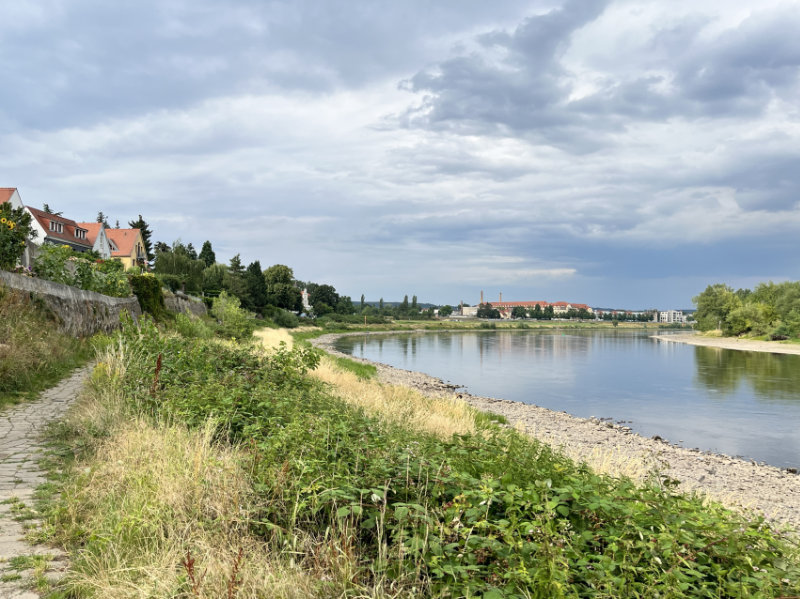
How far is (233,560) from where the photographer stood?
10.9 feet

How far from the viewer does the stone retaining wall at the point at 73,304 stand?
42.8 feet

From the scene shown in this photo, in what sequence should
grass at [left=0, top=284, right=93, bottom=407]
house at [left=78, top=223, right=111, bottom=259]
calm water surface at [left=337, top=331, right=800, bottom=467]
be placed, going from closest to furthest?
1. grass at [left=0, top=284, right=93, bottom=407]
2. calm water surface at [left=337, top=331, right=800, bottom=467]
3. house at [left=78, top=223, right=111, bottom=259]

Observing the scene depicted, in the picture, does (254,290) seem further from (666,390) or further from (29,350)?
(29,350)

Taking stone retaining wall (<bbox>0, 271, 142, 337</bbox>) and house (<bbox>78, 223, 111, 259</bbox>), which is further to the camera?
house (<bbox>78, 223, 111, 259</bbox>)

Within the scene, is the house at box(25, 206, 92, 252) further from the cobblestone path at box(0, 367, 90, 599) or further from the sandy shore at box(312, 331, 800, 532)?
the sandy shore at box(312, 331, 800, 532)

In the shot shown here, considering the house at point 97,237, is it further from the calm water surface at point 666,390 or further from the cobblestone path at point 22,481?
the cobblestone path at point 22,481

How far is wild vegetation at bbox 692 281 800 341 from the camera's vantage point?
6962cm

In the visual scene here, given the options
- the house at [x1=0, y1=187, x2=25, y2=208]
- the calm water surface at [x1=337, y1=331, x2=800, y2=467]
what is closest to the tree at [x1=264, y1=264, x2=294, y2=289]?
the calm water surface at [x1=337, y1=331, x2=800, y2=467]

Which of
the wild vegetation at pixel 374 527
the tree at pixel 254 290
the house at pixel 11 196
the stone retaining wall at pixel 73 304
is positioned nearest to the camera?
the wild vegetation at pixel 374 527

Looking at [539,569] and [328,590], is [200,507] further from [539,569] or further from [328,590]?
[539,569]

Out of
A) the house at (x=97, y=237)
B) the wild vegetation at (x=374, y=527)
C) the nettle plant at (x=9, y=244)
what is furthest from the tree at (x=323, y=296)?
the wild vegetation at (x=374, y=527)

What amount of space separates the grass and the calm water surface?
1829 cm

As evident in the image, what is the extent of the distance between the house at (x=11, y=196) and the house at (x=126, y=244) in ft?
50.2

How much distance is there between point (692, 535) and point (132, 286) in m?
25.4
